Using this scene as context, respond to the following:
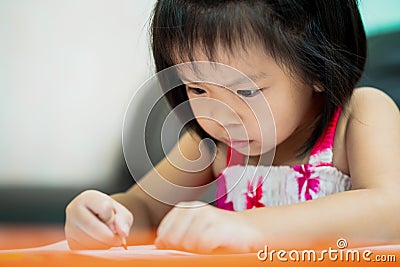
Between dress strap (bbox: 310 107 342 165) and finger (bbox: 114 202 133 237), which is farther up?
Answer: finger (bbox: 114 202 133 237)

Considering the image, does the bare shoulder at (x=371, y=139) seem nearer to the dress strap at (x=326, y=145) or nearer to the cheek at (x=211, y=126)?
the dress strap at (x=326, y=145)

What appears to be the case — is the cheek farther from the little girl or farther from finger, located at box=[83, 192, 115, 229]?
finger, located at box=[83, 192, 115, 229]

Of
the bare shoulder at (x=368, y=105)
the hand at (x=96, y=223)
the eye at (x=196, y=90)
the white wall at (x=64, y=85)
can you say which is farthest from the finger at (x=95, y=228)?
the white wall at (x=64, y=85)

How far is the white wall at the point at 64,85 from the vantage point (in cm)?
82

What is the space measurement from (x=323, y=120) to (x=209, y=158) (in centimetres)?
13

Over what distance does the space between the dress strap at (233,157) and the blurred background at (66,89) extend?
0.17 m

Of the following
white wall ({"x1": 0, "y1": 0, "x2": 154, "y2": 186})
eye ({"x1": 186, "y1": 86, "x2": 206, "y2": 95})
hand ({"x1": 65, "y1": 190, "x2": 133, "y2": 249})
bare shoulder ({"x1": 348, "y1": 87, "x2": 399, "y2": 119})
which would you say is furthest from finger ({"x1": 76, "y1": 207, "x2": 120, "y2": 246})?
white wall ({"x1": 0, "y1": 0, "x2": 154, "y2": 186})

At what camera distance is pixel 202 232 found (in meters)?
0.39

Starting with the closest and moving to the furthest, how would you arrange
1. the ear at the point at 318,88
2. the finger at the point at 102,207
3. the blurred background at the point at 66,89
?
1. the finger at the point at 102,207
2. the ear at the point at 318,88
3. the blurred background at the point at 66,89

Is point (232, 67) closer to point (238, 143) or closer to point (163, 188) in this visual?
point (238, 143)

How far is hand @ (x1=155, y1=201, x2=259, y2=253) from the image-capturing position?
0.39 metres

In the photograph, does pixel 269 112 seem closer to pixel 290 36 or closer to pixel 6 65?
pixel 290 36

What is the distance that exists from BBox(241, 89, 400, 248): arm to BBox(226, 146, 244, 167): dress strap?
10cm

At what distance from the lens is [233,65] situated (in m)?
0.48
